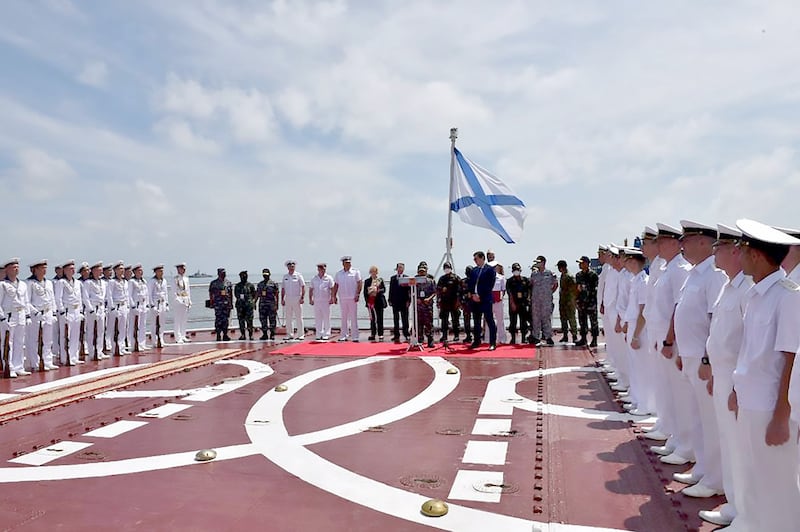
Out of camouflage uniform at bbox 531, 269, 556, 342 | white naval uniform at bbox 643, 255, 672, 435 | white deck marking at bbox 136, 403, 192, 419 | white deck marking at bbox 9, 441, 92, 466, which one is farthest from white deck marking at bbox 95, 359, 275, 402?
camouflage uniform at bbox 531, 269, 556, 342

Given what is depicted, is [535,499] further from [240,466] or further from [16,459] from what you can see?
[16,459]

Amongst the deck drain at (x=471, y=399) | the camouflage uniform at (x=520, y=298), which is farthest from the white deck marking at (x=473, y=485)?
the camouflage uniform at (x=520, y=298)

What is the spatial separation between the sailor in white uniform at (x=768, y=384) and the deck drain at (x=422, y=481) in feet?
6.31

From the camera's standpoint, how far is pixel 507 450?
4.82 m

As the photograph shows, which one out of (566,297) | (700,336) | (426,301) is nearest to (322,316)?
(426,301)

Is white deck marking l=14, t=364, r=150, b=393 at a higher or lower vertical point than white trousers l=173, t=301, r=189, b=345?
lower

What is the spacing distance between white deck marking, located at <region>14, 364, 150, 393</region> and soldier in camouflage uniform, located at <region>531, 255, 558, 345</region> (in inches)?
281

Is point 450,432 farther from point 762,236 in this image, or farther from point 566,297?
point 566,297

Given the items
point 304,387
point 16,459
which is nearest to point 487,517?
point 16,459

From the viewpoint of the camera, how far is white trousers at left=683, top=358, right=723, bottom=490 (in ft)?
12.3

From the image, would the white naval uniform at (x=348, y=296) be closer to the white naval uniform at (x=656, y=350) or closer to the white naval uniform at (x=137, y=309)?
the white naval uniform at (x=137, y=309)

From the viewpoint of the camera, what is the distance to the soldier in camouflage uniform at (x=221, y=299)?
42.7ft

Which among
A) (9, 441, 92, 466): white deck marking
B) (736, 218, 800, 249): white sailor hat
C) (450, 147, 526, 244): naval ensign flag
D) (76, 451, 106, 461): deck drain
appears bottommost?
(76, 451, 106, 461): deck drain

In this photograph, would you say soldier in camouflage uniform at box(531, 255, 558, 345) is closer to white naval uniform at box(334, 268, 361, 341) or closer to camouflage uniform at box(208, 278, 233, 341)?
white naval uniform at box(334, 268, 361, 341)
